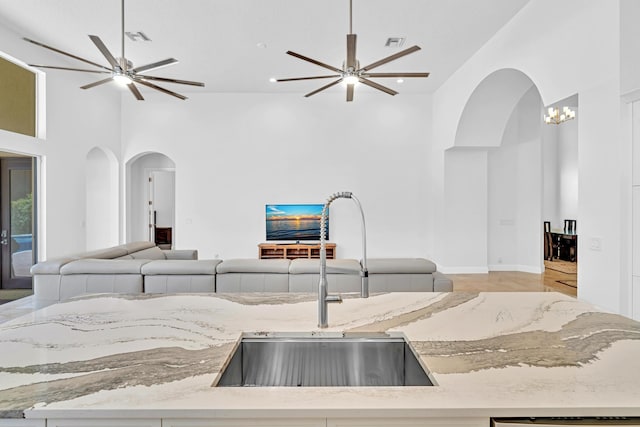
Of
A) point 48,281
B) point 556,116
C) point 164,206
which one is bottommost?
point 48,281

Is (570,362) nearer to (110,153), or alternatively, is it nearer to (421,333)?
(421,333)

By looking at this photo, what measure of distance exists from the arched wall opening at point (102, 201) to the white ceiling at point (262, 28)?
1.93 metres

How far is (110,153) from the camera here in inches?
309

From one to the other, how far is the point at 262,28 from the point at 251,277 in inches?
130

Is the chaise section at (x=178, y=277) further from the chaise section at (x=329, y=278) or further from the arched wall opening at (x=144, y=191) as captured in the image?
the arched wall opening at (x=144, y=191)

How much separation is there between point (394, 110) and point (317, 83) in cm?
173

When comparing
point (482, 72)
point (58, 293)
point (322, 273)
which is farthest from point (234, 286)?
point (482, 72)

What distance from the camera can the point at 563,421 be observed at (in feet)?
2.89

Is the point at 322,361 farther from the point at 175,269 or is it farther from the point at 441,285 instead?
the point at 175,269

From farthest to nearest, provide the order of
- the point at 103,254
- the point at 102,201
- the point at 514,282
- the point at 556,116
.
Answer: the point at 102,201, the point at 556,116, the point at 514,282, the point at 103,254

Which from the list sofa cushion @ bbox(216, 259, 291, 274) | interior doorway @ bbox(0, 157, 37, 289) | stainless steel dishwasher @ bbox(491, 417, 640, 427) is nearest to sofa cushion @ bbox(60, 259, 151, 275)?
sofa cushion @ bbox(216, 259, 291, 274)

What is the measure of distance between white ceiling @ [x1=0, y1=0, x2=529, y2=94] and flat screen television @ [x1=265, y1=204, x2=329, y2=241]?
2.68 metres

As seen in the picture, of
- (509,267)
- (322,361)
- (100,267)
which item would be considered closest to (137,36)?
(100,267)

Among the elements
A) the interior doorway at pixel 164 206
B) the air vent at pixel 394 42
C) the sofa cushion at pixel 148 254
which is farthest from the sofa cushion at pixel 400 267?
the interior doorway at pixel 164 206
